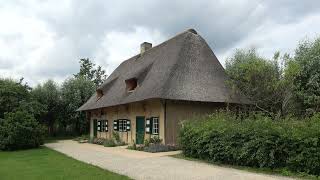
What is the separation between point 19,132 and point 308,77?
18.9 metres

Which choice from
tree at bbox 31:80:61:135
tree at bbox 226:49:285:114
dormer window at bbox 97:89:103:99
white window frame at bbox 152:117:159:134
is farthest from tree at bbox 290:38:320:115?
tree at bbox 31:80:61:135

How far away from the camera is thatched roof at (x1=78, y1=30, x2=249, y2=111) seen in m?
23.9

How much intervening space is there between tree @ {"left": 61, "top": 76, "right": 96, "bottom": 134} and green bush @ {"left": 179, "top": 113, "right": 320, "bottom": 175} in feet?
89.8

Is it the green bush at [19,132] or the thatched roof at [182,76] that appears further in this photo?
the green bush at [19,132]

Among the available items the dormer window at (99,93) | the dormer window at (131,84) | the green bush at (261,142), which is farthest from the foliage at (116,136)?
the green bush at (261,142)

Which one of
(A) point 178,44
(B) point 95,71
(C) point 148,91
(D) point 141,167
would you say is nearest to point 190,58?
(A) point 178,44

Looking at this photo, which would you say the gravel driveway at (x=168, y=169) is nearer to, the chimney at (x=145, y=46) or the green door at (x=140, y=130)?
the green door at (x=140, y=130)

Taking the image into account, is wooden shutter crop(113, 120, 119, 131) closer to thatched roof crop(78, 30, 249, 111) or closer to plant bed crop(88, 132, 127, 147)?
plant bed crop(88, 132, 127, 147)

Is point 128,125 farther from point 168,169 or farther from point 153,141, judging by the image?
point 168,169

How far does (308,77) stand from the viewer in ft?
85.8

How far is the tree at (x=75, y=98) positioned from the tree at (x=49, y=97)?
659mm

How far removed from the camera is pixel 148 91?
24.4m

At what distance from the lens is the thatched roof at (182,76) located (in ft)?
78.3

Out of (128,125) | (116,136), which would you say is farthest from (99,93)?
(128,125)
